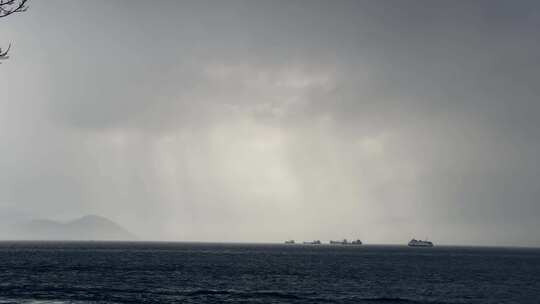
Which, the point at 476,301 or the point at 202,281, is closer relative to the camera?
the point at 476,301

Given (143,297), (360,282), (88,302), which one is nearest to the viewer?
(88,302)

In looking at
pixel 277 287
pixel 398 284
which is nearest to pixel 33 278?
pixel 277 287

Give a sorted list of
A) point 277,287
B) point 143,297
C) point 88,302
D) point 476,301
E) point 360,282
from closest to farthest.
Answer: point 88,302, point 143,297, point 476,301, point 277,287, point 360,282

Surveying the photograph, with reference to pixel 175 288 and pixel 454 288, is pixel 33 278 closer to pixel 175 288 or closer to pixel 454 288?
pixel 175 288

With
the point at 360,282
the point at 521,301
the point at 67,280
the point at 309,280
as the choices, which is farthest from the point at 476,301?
the point at 67,280

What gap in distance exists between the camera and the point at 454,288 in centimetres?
10281

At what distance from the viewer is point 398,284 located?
355 feet

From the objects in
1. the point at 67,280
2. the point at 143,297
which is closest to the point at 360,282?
the point at 143,297

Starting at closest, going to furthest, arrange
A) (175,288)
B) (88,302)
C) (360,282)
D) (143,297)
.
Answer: (88,302) < (143,297) < (175,288) < (360,282)

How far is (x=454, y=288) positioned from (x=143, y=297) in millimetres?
61420

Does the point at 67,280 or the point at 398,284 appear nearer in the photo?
the point at 67,280

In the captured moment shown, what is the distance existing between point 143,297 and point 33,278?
4195 centimetres

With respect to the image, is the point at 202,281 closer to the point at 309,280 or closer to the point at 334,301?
the point at 309,280

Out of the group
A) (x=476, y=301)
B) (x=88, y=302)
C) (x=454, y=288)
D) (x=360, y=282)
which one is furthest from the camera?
(x=360, y=282)
